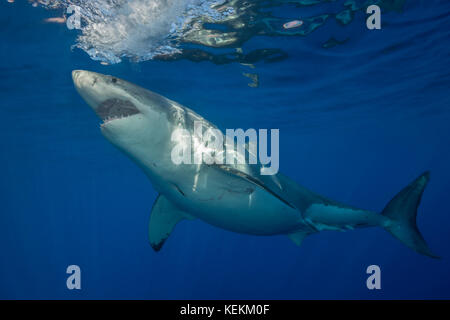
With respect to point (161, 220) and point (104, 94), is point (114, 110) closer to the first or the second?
point (104, 94)

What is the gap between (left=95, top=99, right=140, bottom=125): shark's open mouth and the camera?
319cm

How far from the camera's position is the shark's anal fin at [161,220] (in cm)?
559

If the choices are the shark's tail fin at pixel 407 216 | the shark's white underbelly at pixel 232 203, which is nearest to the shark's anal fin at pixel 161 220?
the shark's white underbelly at pixel 232 203

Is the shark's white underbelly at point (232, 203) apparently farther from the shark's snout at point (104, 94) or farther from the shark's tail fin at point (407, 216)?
the shark's tail fin at point (407, 216)

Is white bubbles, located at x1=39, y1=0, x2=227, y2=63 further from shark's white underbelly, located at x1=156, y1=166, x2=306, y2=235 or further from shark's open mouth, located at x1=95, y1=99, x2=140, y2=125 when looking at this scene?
shark's white underbelly, located at x1=156, y1=166, x2=306, y2=235

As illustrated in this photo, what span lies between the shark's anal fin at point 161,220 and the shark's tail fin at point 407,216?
165 inches

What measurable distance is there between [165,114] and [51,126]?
841 inches

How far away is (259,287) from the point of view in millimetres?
30109

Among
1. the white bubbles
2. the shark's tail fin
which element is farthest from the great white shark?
the white bubbles

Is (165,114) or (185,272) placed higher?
(165,114)

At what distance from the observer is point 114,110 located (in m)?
3.36

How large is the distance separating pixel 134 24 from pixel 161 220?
680 cm
